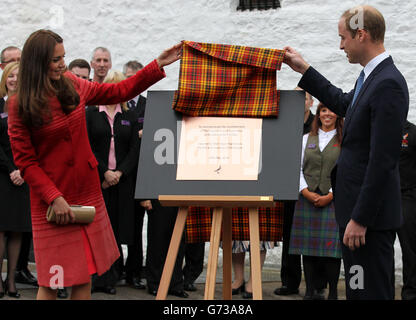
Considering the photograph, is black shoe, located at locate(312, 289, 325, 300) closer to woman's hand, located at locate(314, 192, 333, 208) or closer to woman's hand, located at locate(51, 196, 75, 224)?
woman's hand, located at locate(314, 192, 333, 208)

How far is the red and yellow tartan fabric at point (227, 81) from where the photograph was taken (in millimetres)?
4551

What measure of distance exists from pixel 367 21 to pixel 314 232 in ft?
10.1

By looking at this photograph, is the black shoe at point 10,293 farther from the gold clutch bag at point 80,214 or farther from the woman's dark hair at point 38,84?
the woman's dark hair at point 38,84

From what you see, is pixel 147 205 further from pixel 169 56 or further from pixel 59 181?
pixel 59 181

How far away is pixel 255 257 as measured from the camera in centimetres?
433

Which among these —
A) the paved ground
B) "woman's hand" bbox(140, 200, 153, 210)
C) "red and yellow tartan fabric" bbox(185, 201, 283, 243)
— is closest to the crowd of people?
"red and yellow tartan fabric" bbox(185, 201, 283, 243)

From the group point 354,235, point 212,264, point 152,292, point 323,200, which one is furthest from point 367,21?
point 152,292

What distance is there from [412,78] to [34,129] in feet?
16.7

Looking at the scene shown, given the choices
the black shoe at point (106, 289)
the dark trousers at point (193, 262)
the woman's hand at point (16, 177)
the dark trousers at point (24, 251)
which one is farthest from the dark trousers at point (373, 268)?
the dark trousers at point (24, 251)

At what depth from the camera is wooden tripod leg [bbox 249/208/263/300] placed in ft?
14.1

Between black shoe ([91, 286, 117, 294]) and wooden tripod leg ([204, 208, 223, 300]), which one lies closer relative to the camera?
wooden tripod leg ([204, 208, 223, 300])

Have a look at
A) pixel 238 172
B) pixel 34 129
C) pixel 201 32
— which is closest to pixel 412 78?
pixel 201 32

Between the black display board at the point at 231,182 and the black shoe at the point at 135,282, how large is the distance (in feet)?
9.33

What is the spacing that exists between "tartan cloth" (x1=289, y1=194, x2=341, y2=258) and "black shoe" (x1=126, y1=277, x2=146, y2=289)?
58.5 inches
